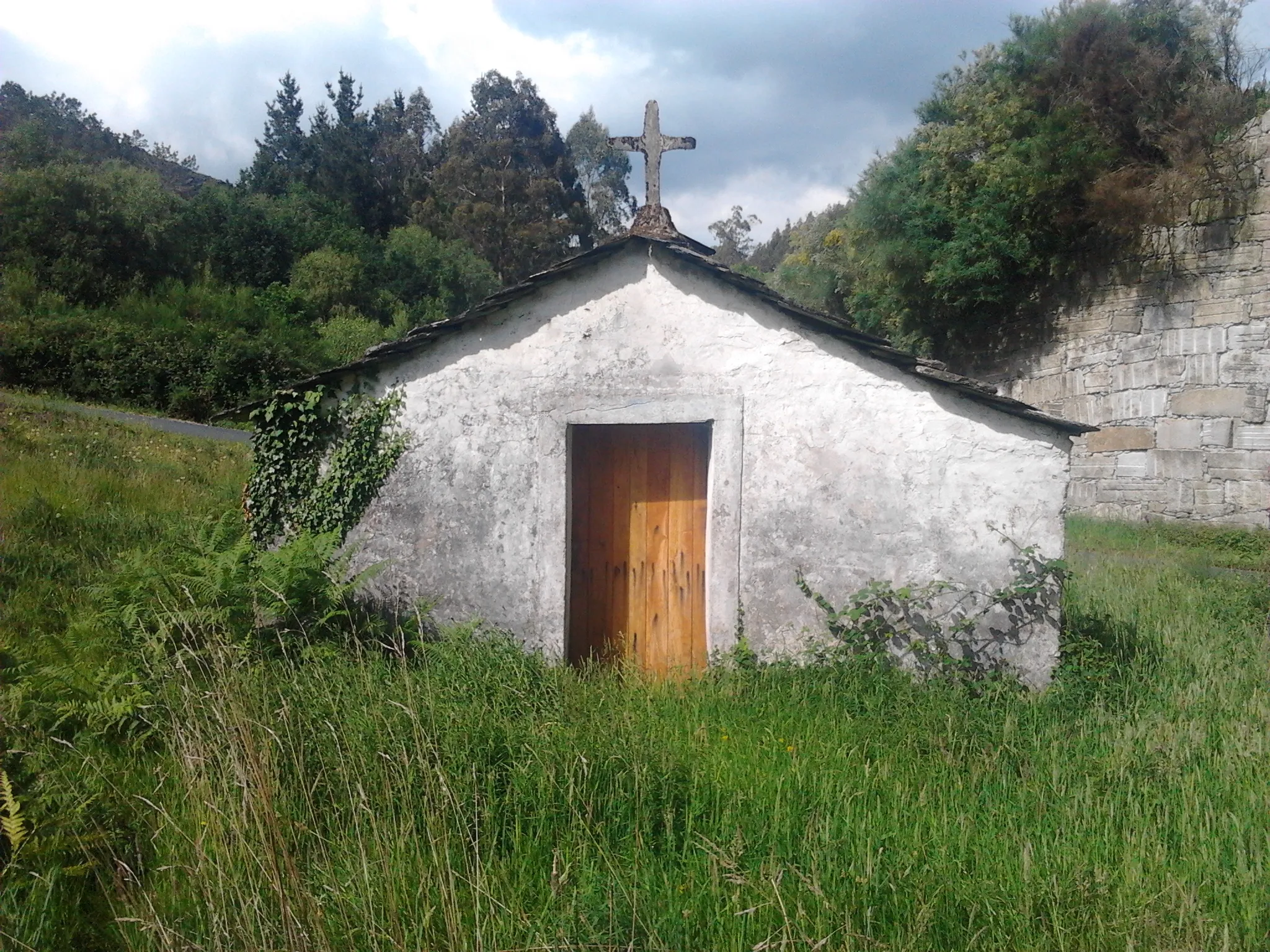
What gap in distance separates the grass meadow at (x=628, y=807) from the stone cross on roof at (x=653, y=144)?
13.1 ft

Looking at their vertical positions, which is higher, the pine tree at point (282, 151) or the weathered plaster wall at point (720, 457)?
the pine tree at point (282, 151)

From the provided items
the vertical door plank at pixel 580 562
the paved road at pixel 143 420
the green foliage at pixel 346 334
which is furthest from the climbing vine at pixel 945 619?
the green foliage at pixel 346 334

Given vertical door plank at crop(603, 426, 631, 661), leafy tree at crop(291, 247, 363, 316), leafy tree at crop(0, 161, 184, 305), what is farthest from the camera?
leafy tree at crop(291, 247, 363, 316)

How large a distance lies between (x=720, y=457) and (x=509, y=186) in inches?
1582

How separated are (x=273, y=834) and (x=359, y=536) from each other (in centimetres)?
339

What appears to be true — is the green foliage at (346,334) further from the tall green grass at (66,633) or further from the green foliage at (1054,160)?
the green foliage at (1054,160)

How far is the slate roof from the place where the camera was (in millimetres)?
5484

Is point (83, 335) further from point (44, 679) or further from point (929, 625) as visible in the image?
point (929, 625)

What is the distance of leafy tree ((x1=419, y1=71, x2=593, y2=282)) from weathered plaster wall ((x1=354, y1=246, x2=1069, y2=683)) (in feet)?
120

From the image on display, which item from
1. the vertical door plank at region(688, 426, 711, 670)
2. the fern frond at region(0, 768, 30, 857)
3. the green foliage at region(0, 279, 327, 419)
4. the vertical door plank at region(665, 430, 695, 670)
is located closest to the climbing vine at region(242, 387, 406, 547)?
the vertical door plank at region(665, 430, 695, 670)

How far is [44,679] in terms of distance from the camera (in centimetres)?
470

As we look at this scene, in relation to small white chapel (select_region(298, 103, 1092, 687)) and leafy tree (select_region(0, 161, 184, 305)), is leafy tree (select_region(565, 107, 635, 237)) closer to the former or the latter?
leafy tree (select_region(0, 161, 184, 305))

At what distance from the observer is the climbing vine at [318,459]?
6.39m

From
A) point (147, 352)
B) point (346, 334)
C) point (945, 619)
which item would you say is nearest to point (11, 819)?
point (945, 619)
